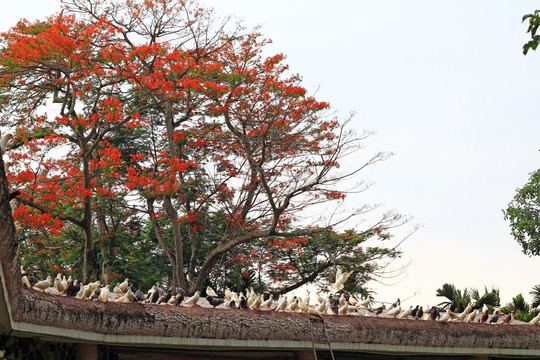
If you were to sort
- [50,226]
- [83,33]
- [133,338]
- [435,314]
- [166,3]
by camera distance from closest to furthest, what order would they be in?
[133,338], [435,314], [50,226], [83,33], [166,3]

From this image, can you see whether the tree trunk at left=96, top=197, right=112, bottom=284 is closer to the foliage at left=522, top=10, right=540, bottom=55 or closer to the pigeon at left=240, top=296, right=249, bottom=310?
the pigeon at left=240, top=296, right=249, bottom=310

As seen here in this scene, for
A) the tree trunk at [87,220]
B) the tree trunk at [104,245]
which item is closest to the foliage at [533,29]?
the tree trunk at [87,220]

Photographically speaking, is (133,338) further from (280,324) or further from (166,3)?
(166,3)

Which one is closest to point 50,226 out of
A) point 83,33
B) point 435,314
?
point 83,33

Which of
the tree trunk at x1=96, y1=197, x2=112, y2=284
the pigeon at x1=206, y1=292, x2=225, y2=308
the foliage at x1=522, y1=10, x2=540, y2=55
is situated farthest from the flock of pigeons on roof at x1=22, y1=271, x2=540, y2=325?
the tree trunk at x1=96, y1=197, x2=112, y2=284

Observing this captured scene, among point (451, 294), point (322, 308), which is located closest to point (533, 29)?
point (322, 308)

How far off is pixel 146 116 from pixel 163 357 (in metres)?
11.3

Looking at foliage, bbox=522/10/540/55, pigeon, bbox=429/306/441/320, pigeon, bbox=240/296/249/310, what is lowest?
pigeon, bbox=240/296/249/310

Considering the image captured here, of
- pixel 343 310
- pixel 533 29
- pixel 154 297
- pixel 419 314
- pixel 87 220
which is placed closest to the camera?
pixel 533 29

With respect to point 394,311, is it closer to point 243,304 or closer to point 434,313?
point 434,313

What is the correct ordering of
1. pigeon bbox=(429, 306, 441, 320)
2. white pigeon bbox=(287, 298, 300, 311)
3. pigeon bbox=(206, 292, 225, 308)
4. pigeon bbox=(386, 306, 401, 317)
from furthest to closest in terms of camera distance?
1. pigeon bbox=(429, 306, 441, 320)
2. pigeon bbox=(386, 306, 401, 317)
3. pigeon bbox=(206, 292, 225, 308)
4. white pigeon bbox=(287, 298, 300, 311)

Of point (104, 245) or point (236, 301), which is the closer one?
point (236, 301)

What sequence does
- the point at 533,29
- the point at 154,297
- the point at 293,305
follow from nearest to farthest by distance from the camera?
1. the point at 533,29
2. the point at 154,297
3. the point at 293,305

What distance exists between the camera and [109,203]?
19.6 meters
